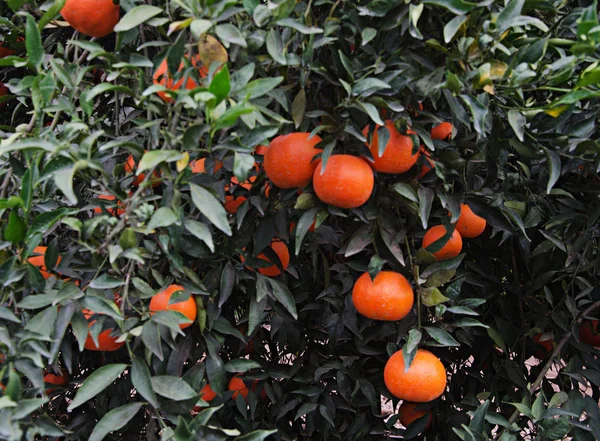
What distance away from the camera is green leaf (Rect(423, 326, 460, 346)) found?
3.77 ft

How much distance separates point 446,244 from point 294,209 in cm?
30

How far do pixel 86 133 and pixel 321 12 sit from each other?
0.50 m

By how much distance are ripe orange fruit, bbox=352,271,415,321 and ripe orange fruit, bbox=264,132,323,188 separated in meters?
0.24

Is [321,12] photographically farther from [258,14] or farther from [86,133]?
[86,133]

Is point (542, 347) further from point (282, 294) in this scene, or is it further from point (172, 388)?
point (172, 388)

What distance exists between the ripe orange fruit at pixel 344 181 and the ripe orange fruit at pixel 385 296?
0.60ft

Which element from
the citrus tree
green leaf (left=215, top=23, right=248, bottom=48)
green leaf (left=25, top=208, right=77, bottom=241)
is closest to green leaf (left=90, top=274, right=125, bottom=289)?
the citrus tree

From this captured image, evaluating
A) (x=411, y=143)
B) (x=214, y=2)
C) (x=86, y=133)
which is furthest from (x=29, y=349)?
(x=411, y=143)

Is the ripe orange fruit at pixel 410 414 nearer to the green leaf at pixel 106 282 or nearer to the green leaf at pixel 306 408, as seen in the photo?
the green leaf at pixel 306 408

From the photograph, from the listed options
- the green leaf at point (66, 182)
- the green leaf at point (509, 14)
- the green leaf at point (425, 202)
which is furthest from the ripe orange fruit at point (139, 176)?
the green leaf at point (509, 14)

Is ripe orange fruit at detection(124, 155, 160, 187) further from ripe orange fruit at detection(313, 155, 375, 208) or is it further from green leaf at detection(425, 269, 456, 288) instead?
green leaf at detection(425, 269, 456, 288)

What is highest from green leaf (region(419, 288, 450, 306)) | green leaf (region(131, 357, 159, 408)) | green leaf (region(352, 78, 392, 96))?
green leaf (region(352, 78, 392, 96))

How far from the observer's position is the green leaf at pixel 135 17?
2.93 feet

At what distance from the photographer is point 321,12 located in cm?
120
